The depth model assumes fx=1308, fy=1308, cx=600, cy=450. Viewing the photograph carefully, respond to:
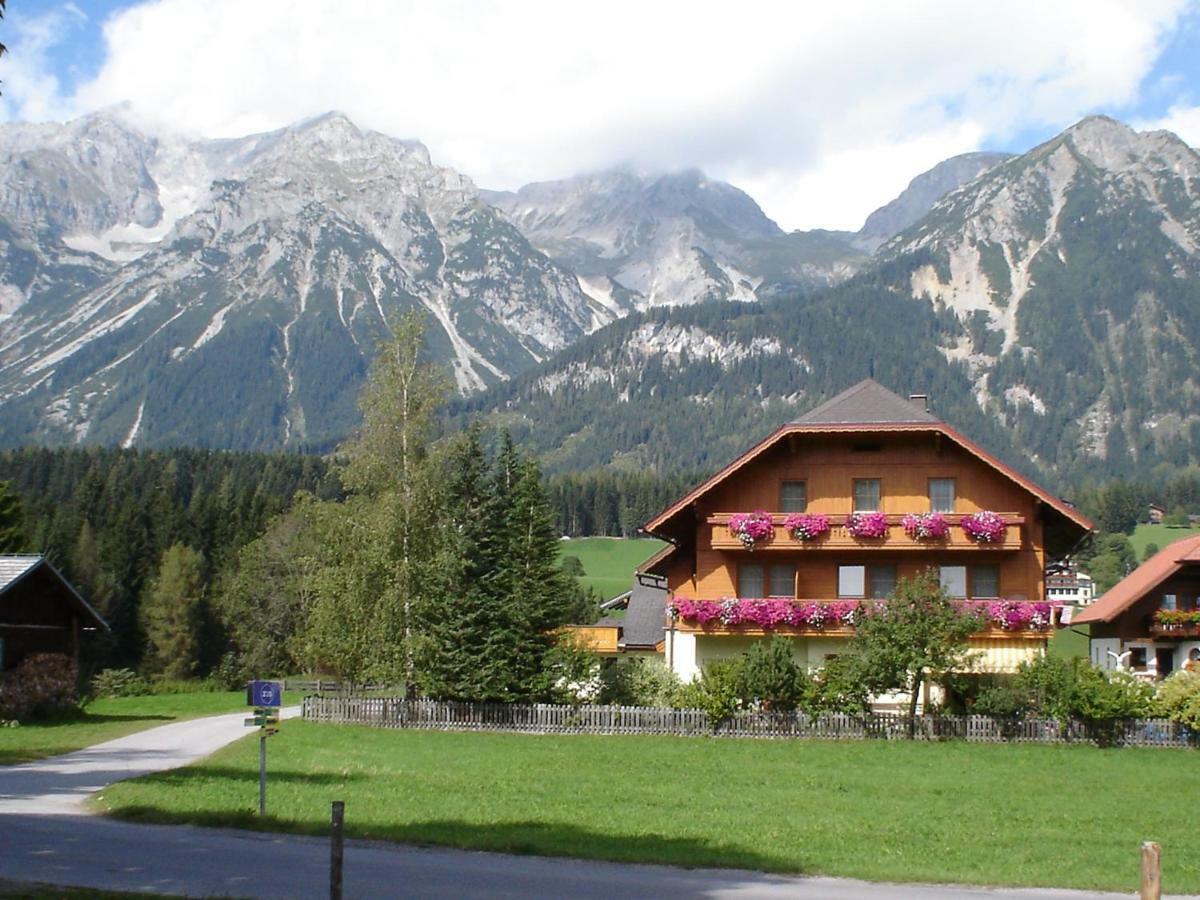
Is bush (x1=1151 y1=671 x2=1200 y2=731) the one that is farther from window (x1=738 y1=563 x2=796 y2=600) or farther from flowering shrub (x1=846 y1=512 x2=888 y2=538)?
window (x1=738 y1=563 x2=796 y2=600)

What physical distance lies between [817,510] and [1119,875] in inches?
1107

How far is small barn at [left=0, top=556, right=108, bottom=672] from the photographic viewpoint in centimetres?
4825

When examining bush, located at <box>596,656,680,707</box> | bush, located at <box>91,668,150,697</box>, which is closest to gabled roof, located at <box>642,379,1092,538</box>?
bush, located at <box>596,656,680,707</box>

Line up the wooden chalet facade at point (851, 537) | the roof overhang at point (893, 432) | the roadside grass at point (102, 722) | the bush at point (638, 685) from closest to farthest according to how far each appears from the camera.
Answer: the roadside grass at point (102, 722)
the bush at point (638, 685)
the wooden chalet facade at point (851, 537)
the roof overhang at point (893, 432)

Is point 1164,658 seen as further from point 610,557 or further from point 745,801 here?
point 610,557

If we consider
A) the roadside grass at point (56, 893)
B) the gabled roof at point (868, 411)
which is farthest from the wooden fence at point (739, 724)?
the roadside grass at point (56, 893)

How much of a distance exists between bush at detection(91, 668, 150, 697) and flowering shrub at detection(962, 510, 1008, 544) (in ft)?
174

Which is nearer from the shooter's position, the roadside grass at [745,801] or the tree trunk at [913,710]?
the roadside grass at [745,801]

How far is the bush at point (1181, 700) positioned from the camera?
35594 millimetres

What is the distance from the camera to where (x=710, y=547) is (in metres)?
46.5

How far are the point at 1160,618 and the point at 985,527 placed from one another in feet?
45.5

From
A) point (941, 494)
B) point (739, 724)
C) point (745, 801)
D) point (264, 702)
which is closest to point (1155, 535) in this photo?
point (941, 494)

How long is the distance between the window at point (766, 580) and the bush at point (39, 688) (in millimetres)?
24826

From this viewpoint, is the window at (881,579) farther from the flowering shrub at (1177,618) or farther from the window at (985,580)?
the flowering shrub at (1177,618)
